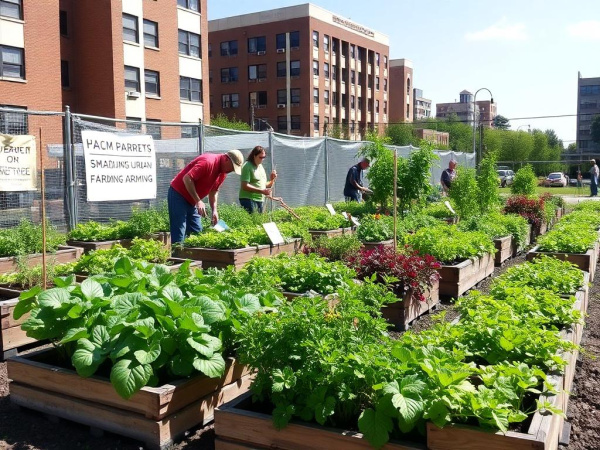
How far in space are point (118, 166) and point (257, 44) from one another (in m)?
59.2

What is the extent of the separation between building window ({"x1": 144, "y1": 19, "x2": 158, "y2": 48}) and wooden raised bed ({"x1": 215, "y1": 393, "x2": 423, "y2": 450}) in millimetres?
37097

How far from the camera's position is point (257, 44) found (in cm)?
6600

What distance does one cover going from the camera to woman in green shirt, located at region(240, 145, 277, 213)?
9.88m

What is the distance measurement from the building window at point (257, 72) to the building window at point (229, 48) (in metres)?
3.06

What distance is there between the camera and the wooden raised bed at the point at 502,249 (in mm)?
10414

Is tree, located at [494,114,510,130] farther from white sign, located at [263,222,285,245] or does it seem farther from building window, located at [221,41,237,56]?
white sign, located at [263,222,285,245]

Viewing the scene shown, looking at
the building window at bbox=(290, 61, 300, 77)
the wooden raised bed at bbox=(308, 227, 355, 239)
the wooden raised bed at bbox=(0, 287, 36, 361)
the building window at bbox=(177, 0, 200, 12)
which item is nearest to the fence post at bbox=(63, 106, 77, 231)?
the wooden raised bed at bbox=(308, 227, 355, 239)

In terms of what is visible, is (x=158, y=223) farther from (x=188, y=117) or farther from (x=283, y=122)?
(x=283, y=122)

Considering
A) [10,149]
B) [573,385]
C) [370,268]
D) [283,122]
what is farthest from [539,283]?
[283,122]

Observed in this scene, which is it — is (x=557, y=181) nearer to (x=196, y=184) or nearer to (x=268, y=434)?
(x=196, y=184)

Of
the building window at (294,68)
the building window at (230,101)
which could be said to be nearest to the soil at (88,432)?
the building window at (294,68)

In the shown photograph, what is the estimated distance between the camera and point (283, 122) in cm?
6519

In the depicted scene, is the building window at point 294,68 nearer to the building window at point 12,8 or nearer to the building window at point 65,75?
the building window at point 65,75

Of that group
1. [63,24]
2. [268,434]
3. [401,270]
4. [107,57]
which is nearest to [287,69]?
[63,24]
